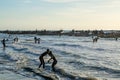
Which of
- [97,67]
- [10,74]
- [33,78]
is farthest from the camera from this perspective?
[97,67]

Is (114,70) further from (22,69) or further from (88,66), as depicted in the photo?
(22,69)

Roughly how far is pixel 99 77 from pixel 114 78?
1.29 meters

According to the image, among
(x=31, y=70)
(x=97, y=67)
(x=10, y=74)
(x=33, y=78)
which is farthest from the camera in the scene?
(x=97, y=67)

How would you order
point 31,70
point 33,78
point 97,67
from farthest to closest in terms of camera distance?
point 97,67 < point 31,70 < point 33,78

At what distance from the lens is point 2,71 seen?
28938 millimetres

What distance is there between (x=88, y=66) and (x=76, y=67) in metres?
1.37

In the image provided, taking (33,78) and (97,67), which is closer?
(33,78)

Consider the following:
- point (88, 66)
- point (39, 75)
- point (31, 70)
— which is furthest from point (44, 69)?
point (88, 66)

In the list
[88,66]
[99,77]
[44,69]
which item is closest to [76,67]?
[88,66]

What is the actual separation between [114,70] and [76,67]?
4419mm

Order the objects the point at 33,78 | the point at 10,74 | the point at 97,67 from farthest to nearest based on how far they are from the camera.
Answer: the point at 97,67, the point at 10,74, the point at 33,78

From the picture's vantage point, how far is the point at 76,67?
33.0m

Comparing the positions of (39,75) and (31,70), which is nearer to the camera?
(39,75)

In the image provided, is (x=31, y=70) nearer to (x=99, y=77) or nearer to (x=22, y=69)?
(x=22, y=69)
